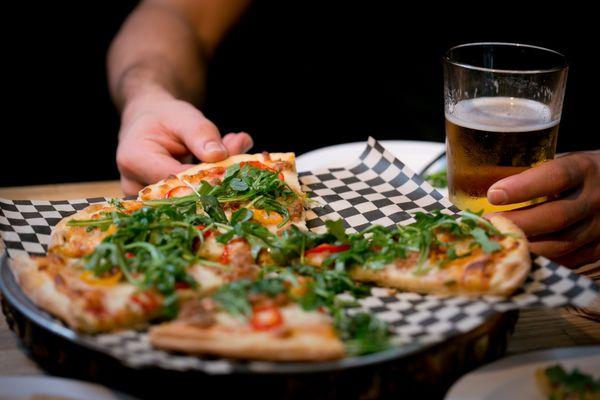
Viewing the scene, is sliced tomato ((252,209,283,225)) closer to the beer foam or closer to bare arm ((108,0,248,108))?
the beer foam

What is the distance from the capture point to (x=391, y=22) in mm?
6012

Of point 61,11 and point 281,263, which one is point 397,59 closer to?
point 61,11

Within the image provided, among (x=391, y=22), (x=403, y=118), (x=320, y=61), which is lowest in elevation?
(x=403, y=118)

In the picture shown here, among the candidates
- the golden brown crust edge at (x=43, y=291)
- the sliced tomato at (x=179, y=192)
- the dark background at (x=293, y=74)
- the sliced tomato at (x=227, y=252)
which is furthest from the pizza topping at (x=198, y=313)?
the dark background at (x=293, y=74)

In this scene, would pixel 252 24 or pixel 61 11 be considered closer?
pixel 61 11

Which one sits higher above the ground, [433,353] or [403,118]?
[433,353]

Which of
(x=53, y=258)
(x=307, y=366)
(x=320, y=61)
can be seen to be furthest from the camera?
(x=320, y=61)

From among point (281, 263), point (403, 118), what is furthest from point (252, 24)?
point (281, 263)

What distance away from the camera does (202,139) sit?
3.47 m

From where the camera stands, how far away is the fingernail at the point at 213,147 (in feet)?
11.2

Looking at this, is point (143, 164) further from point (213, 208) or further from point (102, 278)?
point (102, 278)

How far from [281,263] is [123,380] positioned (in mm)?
791

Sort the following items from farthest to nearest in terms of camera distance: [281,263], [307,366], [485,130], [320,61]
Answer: [320,61], [485,130], [281,263], [307,366]

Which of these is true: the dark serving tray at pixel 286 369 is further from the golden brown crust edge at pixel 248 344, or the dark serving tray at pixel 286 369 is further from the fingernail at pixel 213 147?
the fingernail at pixel 213 147
